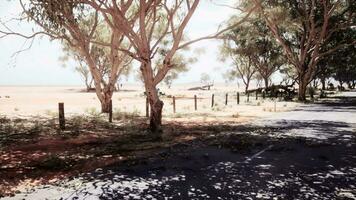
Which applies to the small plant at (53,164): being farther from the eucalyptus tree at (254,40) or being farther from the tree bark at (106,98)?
the eucalyptus tree at (254,40)

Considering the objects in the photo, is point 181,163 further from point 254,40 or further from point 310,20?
point 254,40

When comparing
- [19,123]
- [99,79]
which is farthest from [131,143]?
[99,79]

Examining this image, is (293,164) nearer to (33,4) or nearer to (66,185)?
(66,185)

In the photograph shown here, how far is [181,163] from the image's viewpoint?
36.0 ft

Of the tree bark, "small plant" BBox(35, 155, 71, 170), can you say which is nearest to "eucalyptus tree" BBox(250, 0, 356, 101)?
the tree bark

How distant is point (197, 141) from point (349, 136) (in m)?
5.78

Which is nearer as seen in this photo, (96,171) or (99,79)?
(96,171)

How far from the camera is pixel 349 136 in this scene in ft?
51.7

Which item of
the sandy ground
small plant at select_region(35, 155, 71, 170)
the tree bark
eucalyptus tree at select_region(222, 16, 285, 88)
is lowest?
small plant at select_region(35, 155, 71, 170)

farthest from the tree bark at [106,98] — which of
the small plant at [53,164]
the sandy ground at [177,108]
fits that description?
the small plant at [53,164]

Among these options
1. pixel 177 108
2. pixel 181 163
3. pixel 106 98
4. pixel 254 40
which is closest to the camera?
pixel 181 163

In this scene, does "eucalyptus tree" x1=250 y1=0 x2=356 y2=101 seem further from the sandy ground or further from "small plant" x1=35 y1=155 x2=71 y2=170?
"small plant" x1=35 y1=155 x2=71 y2=170

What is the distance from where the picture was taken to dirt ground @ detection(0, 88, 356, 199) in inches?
326

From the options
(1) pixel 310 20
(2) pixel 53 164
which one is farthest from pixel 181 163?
(1) pixel 310 20
